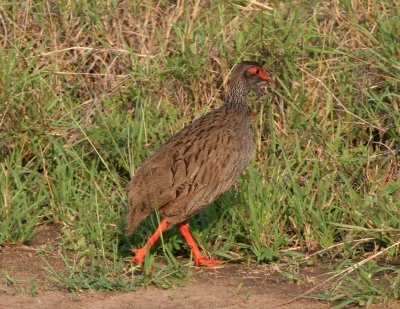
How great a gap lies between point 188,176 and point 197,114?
4.61ft

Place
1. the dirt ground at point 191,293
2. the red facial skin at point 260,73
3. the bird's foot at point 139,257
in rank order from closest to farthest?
the dirt ground at point 191,293 → the bird's foot at point 139,257 → the red facial skin at point 260,73

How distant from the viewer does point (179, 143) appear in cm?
722

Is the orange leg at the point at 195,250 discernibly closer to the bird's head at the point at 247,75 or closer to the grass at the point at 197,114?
the grass at the point at 197,114

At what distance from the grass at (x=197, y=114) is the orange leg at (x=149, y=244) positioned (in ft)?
0.33

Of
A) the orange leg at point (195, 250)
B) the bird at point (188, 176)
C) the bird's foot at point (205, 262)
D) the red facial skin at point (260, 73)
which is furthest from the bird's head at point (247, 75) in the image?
the bird's foot at point (205, 262)

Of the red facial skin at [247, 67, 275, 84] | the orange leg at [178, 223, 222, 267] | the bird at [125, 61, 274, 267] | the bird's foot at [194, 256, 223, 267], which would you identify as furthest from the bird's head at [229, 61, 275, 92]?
the bird's foot at [194, 256, 223, 267]

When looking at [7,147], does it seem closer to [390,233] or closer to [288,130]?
[288,130]

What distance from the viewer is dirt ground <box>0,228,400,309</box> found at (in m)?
6.17

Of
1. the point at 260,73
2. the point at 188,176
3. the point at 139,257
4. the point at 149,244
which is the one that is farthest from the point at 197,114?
the point at 139,257

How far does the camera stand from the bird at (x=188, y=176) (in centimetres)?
693

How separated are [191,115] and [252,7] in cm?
121

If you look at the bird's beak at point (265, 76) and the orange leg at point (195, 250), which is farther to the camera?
the bird's beak at point (265, 76)

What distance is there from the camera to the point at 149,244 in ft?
22.8

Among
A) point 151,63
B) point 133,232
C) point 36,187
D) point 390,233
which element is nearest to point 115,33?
point 151,63
